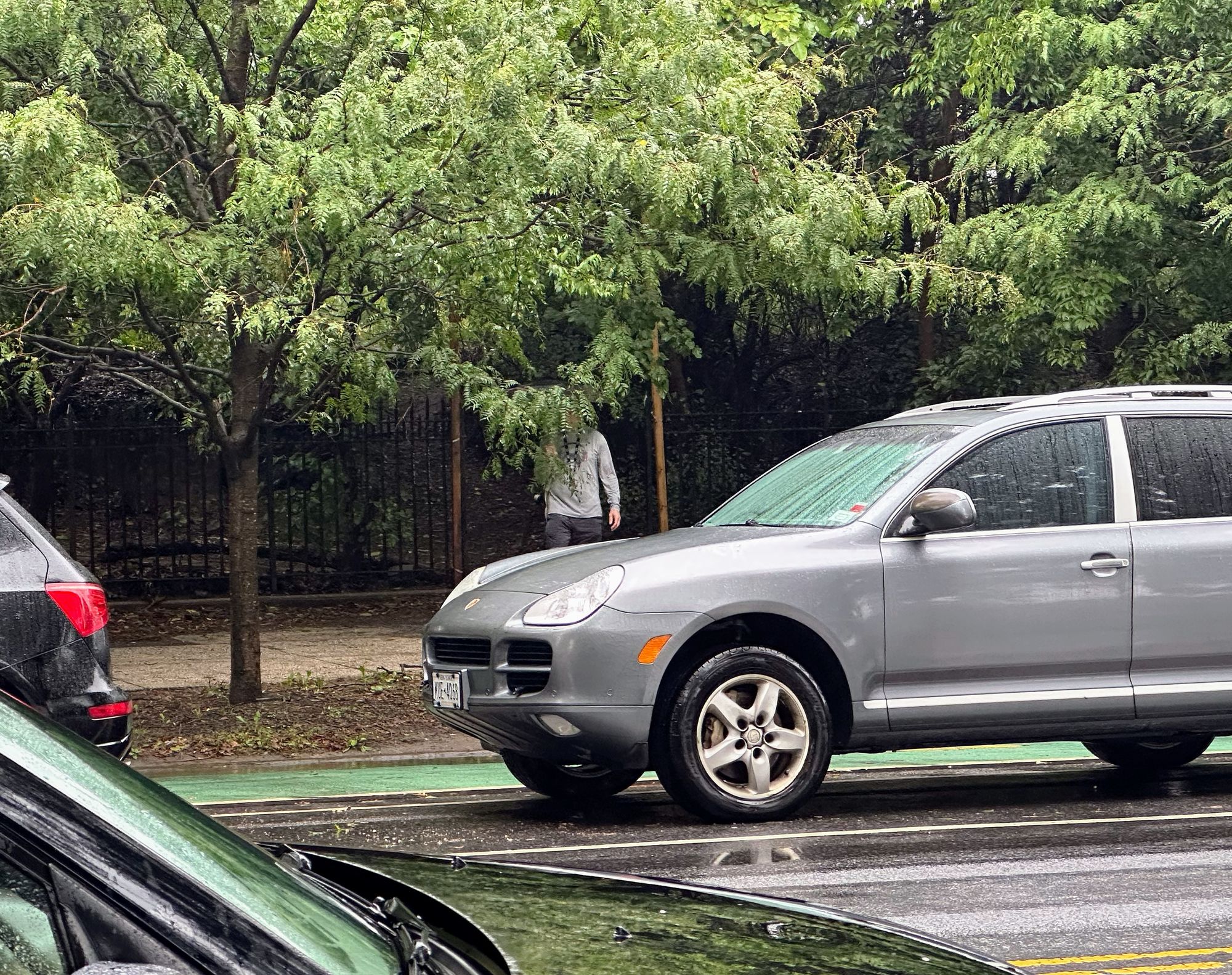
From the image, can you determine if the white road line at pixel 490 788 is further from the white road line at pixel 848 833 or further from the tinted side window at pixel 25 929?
the tinted side window at pixel 25 929

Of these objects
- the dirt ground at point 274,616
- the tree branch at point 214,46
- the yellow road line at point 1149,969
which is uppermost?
the tree branch at point 214,46

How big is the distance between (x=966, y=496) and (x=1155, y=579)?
3.56ft

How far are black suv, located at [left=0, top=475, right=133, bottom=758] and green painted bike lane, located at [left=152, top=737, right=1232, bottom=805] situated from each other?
1.97m

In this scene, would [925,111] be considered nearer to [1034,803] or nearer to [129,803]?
[1034,803]

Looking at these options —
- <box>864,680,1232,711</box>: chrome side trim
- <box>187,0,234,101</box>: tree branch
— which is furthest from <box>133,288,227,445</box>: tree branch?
<box>864,680,1232,711</box>: chrome side trim

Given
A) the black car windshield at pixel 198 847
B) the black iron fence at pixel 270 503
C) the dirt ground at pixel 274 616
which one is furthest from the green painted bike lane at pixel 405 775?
the black iron fence at pixel 270 503

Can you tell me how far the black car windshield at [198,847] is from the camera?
198 cm

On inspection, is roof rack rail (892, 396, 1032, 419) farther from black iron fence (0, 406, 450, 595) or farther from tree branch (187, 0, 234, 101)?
black iron fence (0, 406, 450, 595)

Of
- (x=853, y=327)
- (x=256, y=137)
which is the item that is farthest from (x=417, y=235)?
(x=853, y=327)

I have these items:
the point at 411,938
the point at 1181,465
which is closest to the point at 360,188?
the point at 1181,465

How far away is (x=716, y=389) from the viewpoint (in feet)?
75.4

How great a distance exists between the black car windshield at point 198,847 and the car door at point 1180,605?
238 inches

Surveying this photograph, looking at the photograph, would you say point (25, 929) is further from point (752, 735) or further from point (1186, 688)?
point (1186, 688)

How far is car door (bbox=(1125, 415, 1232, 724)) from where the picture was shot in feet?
25.8
